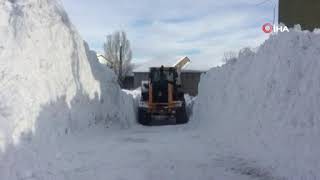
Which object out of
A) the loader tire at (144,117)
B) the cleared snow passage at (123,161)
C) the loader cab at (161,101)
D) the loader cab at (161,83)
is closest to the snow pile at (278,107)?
the cleared snow passage at (123,161)

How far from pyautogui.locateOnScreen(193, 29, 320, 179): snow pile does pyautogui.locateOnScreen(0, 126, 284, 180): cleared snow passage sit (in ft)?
1.89

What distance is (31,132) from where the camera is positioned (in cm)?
1066

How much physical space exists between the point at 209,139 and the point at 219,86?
494cm

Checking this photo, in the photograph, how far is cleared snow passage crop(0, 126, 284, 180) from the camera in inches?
367

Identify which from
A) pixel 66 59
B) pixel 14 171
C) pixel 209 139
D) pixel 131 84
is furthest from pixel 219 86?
pixel 131 84

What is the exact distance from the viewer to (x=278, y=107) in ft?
36.7

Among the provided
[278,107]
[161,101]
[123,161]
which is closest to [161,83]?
[161,101]

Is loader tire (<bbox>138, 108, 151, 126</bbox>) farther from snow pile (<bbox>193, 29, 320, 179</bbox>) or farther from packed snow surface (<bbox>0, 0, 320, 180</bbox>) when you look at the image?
snow pile (<bbox>193, 29, 320, 179</bbox>)

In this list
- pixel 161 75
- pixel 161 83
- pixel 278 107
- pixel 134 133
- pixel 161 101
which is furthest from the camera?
pixel 161 75

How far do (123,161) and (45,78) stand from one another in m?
4.02

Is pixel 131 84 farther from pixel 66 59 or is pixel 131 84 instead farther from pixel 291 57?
pixel 291 57

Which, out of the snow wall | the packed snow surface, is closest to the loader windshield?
the snow wall

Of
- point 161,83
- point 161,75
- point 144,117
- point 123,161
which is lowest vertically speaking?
point 123,161

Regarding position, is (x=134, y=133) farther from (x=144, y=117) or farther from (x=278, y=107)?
(x=278, y=107)
